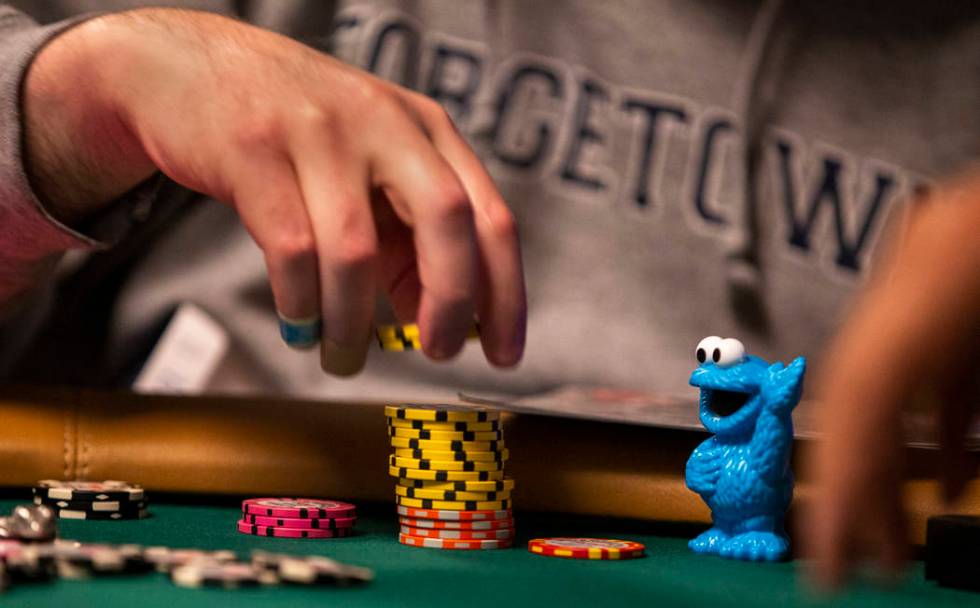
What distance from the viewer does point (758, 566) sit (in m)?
0.98

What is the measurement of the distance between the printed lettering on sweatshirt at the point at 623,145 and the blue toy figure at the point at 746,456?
127cm

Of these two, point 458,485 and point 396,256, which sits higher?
point 396,256

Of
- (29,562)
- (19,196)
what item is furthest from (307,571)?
(19,196)

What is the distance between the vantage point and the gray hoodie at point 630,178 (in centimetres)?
212

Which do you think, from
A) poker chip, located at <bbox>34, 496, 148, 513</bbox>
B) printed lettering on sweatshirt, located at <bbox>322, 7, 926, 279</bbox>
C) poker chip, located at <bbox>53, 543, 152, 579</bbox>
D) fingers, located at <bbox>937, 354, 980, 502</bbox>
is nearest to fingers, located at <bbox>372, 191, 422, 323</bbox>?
poker chip, located at <bbox>34, 496, 148, 513</bbox>

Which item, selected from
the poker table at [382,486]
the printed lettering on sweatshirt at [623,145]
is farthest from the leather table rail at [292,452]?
the printed lettering on sweatshirt at [623,145]

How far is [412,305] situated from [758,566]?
461 millimetres

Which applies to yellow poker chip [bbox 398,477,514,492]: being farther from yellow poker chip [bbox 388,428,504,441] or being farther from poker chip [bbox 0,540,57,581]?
poker chip [bbox 0,540,57,581]

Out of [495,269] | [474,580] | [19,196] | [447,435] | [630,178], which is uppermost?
[630,178]

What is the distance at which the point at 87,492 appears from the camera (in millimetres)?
1103

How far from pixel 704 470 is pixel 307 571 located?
398mm

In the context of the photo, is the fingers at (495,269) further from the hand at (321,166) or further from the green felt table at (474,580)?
the green felt table at (474,580)

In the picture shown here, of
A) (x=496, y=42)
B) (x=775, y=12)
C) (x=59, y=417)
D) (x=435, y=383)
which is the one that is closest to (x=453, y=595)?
(x=59, y=417)

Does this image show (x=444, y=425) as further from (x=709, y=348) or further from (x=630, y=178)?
(x=630, y=178)
